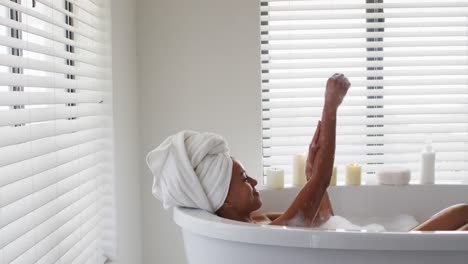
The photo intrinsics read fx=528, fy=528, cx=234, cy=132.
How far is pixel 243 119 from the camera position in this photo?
2.63m

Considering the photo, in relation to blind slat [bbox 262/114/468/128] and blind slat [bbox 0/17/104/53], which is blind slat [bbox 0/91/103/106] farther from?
blind slat [bbox 262/114/468/128]

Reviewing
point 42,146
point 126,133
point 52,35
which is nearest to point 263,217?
point 126,133

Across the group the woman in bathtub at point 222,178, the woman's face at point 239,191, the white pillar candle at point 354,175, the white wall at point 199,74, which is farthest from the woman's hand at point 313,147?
the white wall at point 199,74

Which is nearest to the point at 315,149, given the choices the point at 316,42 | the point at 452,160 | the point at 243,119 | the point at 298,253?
the point at 298,253

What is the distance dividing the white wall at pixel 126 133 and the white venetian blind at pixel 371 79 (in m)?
0.65

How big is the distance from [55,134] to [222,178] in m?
0.52

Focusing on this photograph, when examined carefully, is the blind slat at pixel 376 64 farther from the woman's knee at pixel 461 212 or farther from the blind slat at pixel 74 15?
the woman's knee at pixel 461 212

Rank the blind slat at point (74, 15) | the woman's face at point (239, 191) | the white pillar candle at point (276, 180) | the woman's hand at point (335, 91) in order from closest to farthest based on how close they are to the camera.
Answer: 1. the blind slat at point (74, 15)
2. the woman's face at point (239, 191)
3. the woman's hand at point (335, 91)
4. the white pillar candle at point (276, 180)

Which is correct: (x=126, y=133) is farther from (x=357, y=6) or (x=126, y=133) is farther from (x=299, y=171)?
(x=357, y=6)

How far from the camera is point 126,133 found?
2.35m

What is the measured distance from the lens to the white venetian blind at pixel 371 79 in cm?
267

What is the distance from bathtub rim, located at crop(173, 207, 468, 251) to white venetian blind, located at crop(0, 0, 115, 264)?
512mm

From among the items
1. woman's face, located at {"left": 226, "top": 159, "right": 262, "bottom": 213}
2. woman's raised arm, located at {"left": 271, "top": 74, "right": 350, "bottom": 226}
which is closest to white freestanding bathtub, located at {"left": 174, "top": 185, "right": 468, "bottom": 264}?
woman's face, located at {"left": 226, "top": 159, "right": 262, "bottom": 213}

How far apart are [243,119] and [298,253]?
4.20 feet
